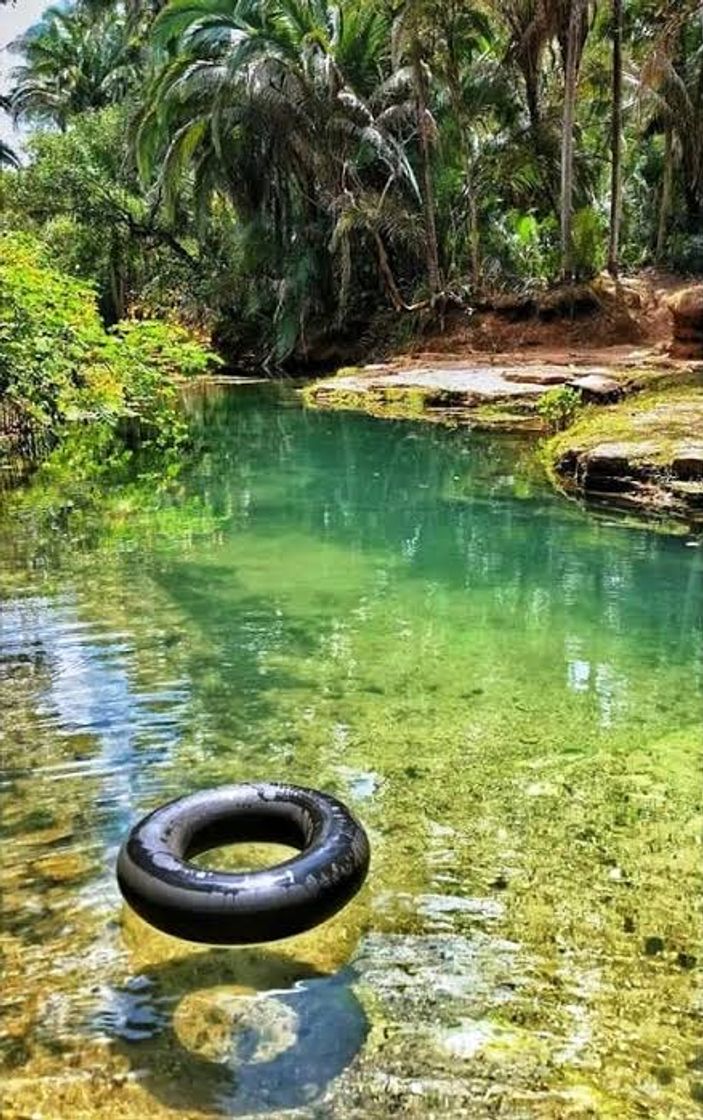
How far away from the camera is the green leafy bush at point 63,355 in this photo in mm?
11523

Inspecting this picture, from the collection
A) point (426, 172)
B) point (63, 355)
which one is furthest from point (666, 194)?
point (63, 355)

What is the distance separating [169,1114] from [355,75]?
25741mm

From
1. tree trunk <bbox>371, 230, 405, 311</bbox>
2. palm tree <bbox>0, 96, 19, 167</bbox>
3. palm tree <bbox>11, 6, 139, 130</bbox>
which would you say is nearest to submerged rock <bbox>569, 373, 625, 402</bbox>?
tree trunk <bbox>371, 230, 405, 311</bbox>

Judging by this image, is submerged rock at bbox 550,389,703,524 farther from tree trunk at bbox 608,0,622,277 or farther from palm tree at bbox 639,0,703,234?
palm tree at bbox 639,0,703,234

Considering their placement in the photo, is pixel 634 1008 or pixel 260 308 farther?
pixel 260 308

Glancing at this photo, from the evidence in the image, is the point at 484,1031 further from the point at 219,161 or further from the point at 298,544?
the point at 219,161

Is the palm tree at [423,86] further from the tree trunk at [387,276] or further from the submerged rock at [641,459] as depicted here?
the submerged rock at [641,459]

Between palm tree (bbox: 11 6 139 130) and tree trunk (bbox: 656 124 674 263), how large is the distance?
20.6m

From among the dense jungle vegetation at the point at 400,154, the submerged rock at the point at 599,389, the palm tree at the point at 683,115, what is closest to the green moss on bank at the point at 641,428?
the submerged rock at the point at 599,389

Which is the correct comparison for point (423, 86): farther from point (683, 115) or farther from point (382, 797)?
point (382, 797)

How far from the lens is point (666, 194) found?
24891 mm

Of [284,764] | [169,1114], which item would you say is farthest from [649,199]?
[169,1114]

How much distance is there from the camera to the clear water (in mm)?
2707

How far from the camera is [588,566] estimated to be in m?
7.74
